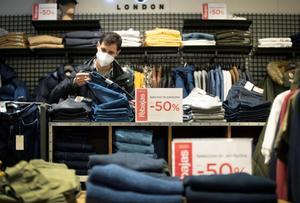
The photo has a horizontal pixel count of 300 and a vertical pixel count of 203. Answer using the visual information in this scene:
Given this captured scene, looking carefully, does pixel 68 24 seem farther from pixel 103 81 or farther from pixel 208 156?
pixel 208 156

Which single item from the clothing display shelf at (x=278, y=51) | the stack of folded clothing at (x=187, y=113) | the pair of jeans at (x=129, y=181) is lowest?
the pair of jeans at (x=129, y=181)

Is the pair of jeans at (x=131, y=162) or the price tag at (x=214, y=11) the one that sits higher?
the price tag at (x=214, y=11)

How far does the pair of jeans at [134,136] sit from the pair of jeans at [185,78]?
1.41 metres

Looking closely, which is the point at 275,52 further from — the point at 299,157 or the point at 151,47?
the point at 299,157

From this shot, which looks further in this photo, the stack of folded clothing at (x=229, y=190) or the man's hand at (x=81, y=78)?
the man's hand at (x=81, y=78)

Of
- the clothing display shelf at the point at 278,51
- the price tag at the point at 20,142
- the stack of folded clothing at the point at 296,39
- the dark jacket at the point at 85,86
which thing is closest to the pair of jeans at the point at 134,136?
the dark jacket at the point at 85,86

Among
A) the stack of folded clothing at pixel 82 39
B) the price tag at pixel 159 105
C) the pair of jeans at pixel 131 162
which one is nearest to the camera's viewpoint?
the pair of jeans at pixel 131 162

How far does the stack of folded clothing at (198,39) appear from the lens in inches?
183

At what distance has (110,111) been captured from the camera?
3213 millimetres

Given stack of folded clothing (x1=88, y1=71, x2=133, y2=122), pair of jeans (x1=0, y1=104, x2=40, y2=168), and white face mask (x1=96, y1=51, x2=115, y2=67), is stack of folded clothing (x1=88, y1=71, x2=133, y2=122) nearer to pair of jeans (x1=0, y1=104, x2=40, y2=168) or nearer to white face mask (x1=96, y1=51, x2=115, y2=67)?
white face mask (x1=96, y1=51, x2=115, y2=67)

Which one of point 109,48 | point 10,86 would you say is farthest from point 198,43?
point 10,86

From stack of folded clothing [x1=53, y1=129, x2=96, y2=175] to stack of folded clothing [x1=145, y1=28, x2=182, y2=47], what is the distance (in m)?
1.76

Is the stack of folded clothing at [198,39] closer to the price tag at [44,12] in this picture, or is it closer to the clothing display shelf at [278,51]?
the clothing display shelf at [278,51]

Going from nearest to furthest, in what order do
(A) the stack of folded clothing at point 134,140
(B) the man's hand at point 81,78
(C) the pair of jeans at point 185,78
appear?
(A) the stack of folded clothing at point 134,140
(B) the man's hand at point 81,78
(C) the pair of jeans at point 185,78
